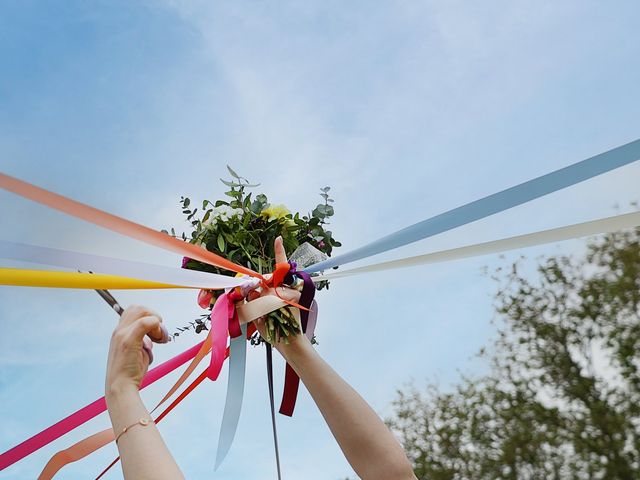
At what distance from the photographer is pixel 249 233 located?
2.24m

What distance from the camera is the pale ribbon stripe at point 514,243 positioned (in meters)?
1.70

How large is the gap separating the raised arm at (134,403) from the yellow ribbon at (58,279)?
0.41m

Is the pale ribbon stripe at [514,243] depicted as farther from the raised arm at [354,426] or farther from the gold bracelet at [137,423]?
the gold bracelet at [137,423]

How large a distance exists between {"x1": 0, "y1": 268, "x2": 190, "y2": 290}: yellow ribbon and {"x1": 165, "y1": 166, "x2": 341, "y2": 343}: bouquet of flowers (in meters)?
0.32

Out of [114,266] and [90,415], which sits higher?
[114,266]

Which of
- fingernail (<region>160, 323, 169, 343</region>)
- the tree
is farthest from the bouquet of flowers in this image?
the tree

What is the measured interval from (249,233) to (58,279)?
2.00 feet

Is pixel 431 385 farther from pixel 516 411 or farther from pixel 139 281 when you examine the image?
pixel 139 281

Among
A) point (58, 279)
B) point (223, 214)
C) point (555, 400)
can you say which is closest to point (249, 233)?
point (223, 214)

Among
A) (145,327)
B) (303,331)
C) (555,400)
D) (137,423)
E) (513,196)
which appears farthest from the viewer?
(555,400)

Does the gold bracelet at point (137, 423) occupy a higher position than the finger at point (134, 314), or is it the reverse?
the finger at point (134, 314)

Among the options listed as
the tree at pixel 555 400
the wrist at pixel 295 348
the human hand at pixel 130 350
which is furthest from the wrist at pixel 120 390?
the tree at pixel 555 400

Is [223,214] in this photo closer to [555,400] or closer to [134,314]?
[134,314]

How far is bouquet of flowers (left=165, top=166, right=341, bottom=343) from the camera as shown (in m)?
2.22
